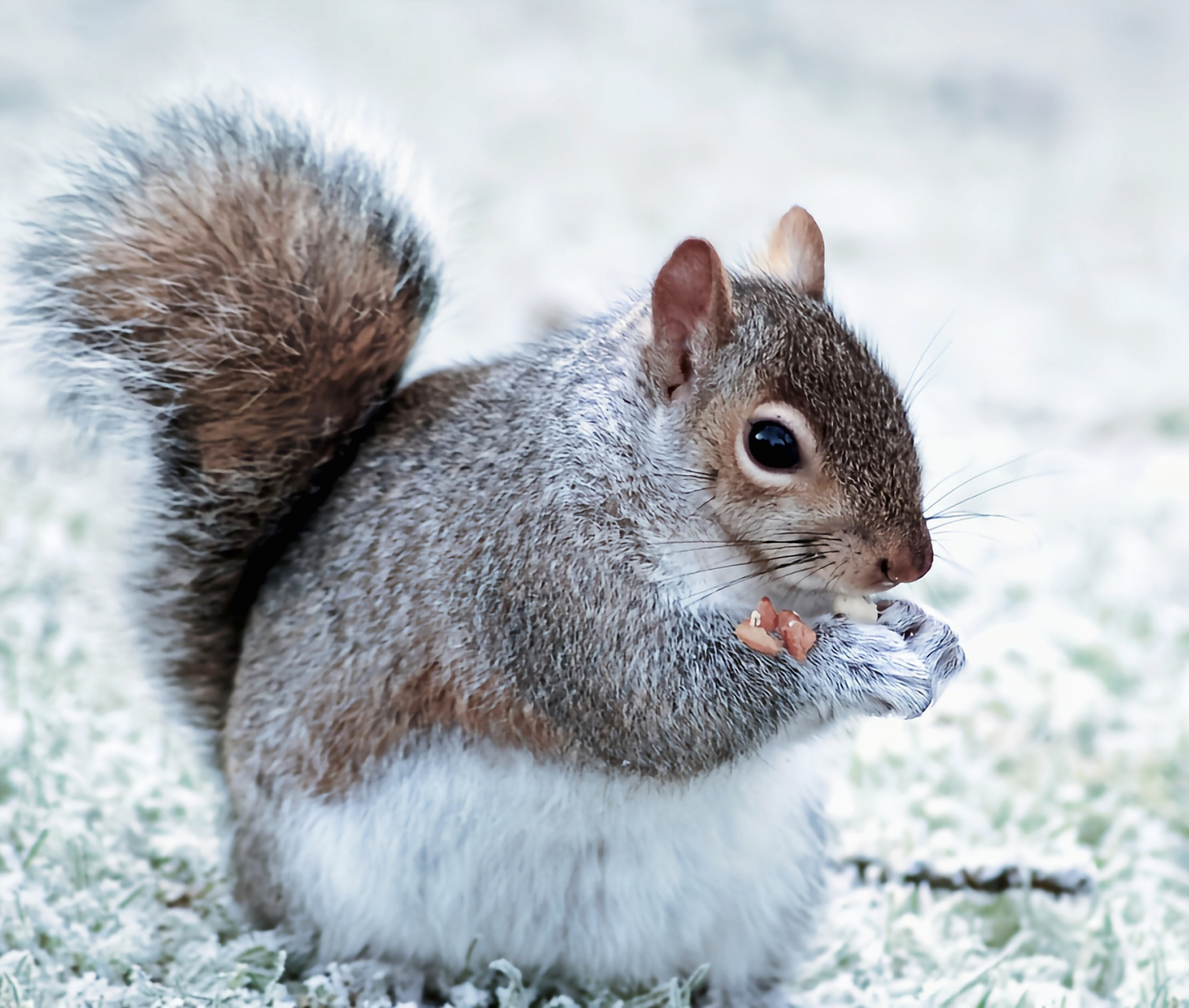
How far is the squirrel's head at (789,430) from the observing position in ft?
3.87

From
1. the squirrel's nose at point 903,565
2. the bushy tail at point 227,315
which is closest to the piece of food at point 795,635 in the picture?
the squirrel's nose at point 903,565

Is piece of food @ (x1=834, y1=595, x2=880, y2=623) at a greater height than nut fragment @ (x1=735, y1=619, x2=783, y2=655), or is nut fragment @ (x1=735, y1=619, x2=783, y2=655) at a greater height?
piece of food @ (x1=834, y1=595, x2=880, y2=623)

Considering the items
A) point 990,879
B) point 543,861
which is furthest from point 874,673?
point 990,879

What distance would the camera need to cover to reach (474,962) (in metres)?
1.44

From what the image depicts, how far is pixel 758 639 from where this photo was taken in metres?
Result: 1.26

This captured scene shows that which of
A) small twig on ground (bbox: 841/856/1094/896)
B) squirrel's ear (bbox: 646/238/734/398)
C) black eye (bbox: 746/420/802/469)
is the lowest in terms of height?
small twig on ground (bbox: 841/856/1094/896)

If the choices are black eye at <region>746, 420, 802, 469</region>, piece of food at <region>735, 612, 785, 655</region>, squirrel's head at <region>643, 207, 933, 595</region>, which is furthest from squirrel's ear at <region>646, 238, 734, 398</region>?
piece of food at <region>735, 612, 785, 655</region>

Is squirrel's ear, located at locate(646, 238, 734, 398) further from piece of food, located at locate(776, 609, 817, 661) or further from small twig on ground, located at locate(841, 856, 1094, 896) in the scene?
small twig on ground, located at locate(841, 856, 1094, 896)

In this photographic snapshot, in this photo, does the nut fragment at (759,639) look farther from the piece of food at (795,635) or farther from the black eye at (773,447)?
the black eye at (773,447)

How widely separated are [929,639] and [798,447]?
32cm

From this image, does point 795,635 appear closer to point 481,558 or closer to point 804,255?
point 481,558

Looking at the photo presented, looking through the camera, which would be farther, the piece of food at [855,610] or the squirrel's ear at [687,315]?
the piece of food at [855,610]

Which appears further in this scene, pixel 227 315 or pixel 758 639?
pixel 227 315

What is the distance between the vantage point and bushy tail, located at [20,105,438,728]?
144 cm
